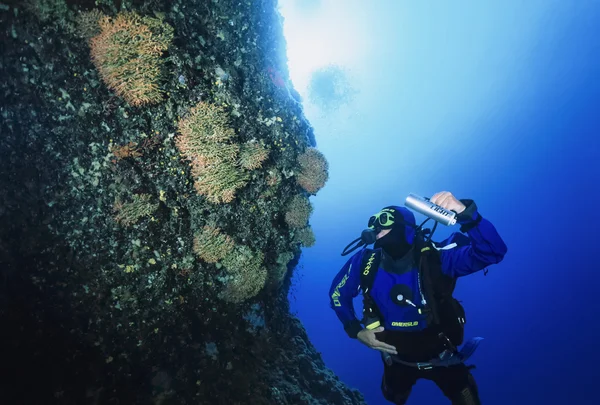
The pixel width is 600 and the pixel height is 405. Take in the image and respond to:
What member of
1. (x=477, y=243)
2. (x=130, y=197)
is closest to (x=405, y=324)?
(x=477, y=243)

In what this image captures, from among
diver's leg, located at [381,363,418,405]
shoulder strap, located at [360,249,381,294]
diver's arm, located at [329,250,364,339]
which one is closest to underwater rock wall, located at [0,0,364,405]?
diver's arm, located at [329,250,364,339]

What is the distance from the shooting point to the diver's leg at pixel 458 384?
Result: 192 inches

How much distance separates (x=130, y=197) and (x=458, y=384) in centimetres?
608

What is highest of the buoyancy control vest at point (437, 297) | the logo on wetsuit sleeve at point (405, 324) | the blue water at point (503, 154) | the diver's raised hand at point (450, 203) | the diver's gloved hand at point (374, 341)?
the blue water at point (503, 154)

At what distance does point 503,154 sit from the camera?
91.6m

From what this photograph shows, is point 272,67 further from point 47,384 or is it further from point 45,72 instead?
point 47,384

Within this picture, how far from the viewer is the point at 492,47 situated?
264 feet

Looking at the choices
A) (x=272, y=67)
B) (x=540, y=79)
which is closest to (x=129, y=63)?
(x=272, y=67)

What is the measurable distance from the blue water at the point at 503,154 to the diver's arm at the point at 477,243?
55619 millimetres

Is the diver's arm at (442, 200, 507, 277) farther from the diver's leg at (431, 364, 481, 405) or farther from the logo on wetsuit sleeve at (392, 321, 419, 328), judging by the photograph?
the diver's leg at (431, 364, 481, 405)

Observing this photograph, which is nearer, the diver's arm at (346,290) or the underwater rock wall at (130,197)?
the underwater rock wall at (130,197)

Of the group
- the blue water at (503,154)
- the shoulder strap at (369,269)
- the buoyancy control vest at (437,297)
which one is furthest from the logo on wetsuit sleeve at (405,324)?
the blue water at (503,154)

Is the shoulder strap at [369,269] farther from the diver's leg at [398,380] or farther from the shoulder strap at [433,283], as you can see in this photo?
the diver's leg at [398,380]

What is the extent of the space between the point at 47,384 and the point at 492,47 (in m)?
105
